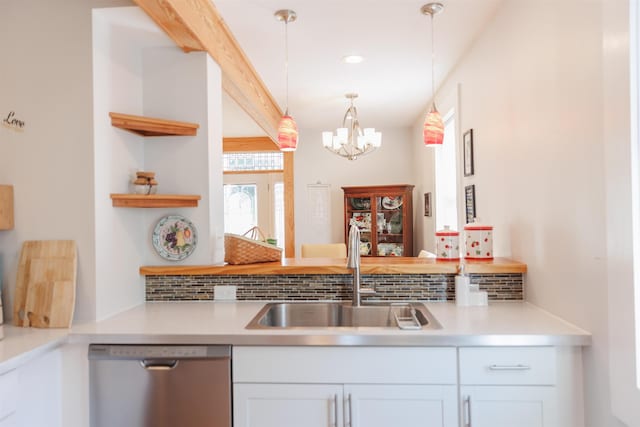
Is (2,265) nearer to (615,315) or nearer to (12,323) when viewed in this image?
(12,323)

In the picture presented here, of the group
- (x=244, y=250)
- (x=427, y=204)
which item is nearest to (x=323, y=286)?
(x=244, y=250)

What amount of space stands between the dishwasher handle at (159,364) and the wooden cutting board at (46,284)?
1.25 ft

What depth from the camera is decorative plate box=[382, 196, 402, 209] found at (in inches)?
194

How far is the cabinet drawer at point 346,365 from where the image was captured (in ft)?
4.56

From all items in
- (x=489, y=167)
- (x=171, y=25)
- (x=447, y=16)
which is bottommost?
(x=489, y=167)

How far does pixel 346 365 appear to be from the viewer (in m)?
1.41

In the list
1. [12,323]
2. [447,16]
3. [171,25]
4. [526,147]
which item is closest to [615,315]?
[526,147]

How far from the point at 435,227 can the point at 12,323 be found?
11.1ft

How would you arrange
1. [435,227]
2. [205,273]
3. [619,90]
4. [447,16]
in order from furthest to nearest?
[435,227]
[447,16]
[205,273]
[619,90]

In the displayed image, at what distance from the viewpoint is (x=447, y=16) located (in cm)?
226

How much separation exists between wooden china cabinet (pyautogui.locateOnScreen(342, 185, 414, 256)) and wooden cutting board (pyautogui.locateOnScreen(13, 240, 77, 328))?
3.69 meters

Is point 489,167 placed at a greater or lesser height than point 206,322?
greater

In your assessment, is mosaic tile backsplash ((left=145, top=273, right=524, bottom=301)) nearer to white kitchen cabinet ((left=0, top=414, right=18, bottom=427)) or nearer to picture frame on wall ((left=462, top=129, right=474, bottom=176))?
white kitchen cabinet ((left=0, top=414, right=18, bottom=427))

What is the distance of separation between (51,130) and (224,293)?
3.42 ft
